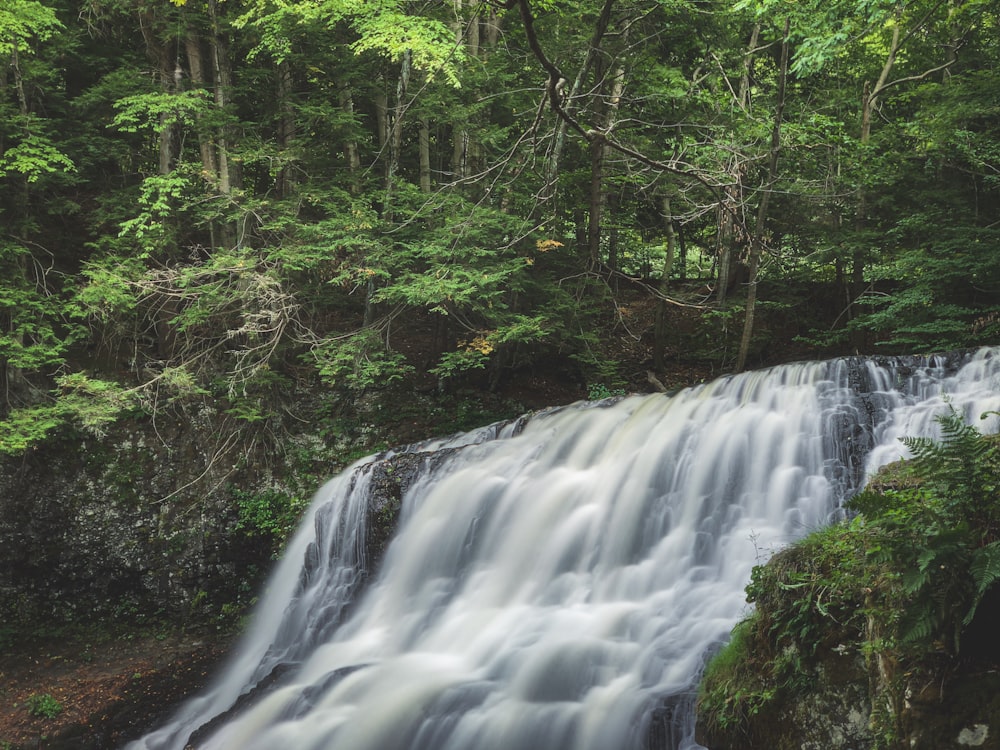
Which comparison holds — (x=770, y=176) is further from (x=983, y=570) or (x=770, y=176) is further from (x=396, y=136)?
(x=983, y=570)

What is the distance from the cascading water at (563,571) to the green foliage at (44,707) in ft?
5.37

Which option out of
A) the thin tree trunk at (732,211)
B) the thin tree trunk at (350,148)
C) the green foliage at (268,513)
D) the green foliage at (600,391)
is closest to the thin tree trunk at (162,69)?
the thin tree trunk at (350,148)

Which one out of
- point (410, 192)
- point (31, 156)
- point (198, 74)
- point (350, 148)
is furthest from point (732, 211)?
point (198, 74)

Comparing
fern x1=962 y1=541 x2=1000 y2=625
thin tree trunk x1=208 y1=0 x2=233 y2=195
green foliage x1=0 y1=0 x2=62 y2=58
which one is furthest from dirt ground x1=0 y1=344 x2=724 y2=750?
fern x1=962 y1=541 x2=1000 y2=625

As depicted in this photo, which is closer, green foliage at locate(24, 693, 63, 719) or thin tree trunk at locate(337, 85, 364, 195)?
green foliage at locate(24, 693, 63, 719)

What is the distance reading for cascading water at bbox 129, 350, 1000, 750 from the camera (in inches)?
220

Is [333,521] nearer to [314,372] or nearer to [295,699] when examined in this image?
[295,699]

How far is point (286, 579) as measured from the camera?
31.0ft

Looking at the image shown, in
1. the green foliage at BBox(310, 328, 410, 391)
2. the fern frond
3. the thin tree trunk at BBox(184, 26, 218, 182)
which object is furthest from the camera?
the thin tree trunk at BBox(184, 26, 218, 182)

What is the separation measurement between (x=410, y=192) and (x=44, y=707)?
793 centimetres

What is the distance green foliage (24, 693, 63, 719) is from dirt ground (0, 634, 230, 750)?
16 mm

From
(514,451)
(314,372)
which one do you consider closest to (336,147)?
(314,372)

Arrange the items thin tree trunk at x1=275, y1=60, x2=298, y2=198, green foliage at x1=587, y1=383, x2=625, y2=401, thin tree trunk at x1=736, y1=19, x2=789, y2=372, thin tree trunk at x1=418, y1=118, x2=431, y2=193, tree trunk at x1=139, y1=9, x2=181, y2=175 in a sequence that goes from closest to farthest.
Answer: thin tree trunk at x1=736, y1=19, x2=789, y2=372, tree trunk at x1=139, y1=9, x2=181, y2=175, thin tree trunk at x1=275, y1=60, x2=298, y2=198, thin tree trunk at x1=418, y1=118, x2=431, y2=193, green foliage at x1=587, y1=383, x2=625, y2=401

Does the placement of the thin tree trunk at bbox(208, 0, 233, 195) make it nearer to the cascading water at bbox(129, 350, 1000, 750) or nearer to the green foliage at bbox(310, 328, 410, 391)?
the green foliage at bbox(310, 328, 410, 391)
